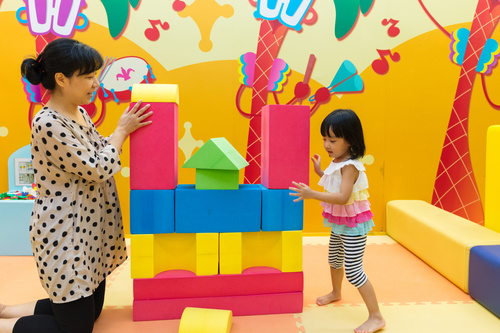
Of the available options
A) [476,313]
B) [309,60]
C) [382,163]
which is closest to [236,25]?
[309,60]

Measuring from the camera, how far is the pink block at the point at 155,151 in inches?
80.0

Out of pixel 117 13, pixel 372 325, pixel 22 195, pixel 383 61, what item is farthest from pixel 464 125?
pixel 22 195

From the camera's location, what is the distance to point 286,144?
7.01ft

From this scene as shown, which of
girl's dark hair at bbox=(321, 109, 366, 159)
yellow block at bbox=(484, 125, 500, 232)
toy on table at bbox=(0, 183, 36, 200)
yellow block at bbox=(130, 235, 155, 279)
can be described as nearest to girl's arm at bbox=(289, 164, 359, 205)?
girl's dark hair at bbox=(321, 109, 366, 159)

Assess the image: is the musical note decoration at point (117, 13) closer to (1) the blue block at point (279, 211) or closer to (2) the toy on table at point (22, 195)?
(2) the toy on table at point (22, 195)

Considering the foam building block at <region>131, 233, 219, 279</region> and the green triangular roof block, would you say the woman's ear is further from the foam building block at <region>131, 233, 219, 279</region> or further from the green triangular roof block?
the foam building block at <region>131, 233, 219, 279</region>

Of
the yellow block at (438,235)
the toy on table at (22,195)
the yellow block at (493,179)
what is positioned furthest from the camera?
the toy on table at (22,195)

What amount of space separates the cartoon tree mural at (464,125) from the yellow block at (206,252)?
279 centimetres

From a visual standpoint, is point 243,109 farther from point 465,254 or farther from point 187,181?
point 465,254

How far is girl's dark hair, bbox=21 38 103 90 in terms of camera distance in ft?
5.79

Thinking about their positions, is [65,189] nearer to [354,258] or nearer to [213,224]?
[213,224]

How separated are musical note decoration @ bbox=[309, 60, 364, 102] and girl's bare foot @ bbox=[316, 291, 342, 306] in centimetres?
204

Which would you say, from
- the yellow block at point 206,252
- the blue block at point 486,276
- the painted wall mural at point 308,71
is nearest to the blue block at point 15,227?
the painted wall mural at point 308,71

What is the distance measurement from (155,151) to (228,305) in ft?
3.15
